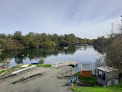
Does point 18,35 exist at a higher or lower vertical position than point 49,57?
higher

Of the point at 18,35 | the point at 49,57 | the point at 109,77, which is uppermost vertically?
the point at 18,35

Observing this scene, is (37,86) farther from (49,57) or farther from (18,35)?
(18,35)

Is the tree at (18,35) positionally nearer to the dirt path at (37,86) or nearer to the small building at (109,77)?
the dirt path at (37,86)

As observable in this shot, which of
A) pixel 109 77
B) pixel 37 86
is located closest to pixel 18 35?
pixel 37 86

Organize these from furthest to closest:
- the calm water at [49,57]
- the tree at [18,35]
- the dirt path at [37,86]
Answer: the tree at [18,35], the calm water at [49,57], the dirt path at [37,86]

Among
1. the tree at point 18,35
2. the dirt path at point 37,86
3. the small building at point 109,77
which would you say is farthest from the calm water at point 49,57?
the tree at point 18,35

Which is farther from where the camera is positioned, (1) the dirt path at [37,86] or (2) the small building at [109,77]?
(2) the small building at [109,77]

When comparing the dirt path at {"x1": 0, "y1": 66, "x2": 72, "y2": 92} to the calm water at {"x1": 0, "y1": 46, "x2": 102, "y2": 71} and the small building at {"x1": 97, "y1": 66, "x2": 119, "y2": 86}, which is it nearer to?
the small building at {"x1": 97, "y1": 66, "x2": 119, "y2": 86}

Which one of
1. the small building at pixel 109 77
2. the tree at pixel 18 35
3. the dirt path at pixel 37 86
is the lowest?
the dirt path at pixel 37 86

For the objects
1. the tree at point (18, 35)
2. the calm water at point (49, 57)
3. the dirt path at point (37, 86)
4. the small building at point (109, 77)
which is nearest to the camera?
the dirt path at point (37, 86)

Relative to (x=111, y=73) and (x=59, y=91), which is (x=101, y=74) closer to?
(x=111, y=73)

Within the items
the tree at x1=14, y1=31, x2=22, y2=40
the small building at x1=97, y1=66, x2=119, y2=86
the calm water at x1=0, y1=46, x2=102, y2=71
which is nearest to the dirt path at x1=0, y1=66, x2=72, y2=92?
the small building at x1=97, y1=66, x2=119, y2=86

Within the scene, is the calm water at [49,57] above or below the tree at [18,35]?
below

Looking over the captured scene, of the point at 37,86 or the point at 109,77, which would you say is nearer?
the point at 37,86
